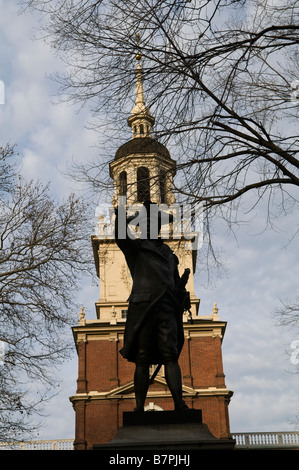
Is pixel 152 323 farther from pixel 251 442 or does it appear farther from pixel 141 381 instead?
pixel 251 442

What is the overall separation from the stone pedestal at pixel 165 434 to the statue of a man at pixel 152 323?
0.26 metres

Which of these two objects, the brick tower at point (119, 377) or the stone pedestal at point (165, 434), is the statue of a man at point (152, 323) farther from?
the brick tower at point (119, 377)

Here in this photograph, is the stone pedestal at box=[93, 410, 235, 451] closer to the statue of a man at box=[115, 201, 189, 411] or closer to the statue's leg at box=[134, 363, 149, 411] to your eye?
the statue of a man at box=[115, 201, 189, 411]

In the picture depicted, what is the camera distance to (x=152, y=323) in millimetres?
6969

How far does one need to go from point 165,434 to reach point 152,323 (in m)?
1.27

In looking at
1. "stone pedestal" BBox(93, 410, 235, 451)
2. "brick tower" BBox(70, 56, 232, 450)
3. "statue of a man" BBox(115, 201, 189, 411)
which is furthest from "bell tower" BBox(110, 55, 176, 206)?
"brick tower" BBox(70, 56, 232, 450)

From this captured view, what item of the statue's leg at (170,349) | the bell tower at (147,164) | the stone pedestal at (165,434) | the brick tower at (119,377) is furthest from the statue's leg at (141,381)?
the brick tower at (119,377)

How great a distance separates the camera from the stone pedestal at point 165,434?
612 centimetres

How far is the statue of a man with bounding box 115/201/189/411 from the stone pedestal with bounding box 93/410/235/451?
10.2 inches

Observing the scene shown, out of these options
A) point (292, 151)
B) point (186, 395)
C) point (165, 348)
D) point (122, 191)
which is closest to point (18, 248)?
point (122, 191)

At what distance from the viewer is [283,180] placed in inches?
411

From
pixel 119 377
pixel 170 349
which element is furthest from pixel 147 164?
pixel 119 377
